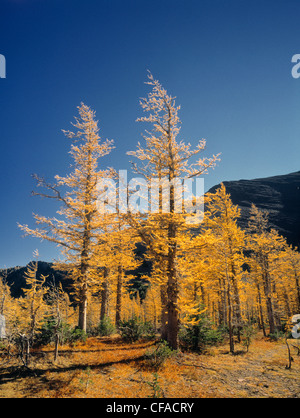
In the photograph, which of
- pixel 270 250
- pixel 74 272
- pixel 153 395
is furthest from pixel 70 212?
pixel 270 250

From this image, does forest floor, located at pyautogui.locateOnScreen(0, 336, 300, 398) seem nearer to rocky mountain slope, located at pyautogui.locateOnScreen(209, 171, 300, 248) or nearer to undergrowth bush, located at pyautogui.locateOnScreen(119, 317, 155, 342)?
undergrowth bush, located at pyautogui.locateOnScreen(119, 317, 155, 342)

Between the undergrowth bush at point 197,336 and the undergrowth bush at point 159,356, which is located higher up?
the undergrowth bush at point 159,356

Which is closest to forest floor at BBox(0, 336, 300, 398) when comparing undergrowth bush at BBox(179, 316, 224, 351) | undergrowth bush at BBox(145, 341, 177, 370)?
undergrowth bush at BBox(145, 341, 177, 370)

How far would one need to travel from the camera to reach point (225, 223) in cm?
1784

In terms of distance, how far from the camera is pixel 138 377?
25.7 feet

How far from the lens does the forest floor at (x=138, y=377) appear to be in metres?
6.61

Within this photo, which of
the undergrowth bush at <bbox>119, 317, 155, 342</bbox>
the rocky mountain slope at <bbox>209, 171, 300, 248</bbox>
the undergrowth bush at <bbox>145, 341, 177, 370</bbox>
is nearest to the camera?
the undergrowth bush at <bbox>145, 341, 177, 370</bbox>

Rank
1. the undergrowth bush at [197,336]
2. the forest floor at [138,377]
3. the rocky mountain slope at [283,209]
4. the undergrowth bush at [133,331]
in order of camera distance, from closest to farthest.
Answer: the forest floor at [138,377] → the undergrowth bush at [197,336] → the undergrowth bush at [133,331] → the rocky mountain slope at [283,209]

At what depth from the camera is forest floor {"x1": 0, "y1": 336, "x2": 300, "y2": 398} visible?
6609 millimetres

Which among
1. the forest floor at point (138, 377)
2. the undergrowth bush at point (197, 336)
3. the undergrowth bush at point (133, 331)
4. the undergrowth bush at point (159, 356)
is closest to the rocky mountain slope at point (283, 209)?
the undergrowth bush at point (133, 331)

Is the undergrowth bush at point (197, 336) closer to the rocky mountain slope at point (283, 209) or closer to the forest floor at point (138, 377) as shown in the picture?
the forest floor at point (138, 377)

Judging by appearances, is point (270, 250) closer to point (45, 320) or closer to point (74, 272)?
point (74, 272)

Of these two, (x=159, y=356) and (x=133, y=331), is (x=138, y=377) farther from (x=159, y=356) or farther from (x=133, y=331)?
(x=133, y=331)

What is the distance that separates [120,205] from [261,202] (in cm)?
21500
